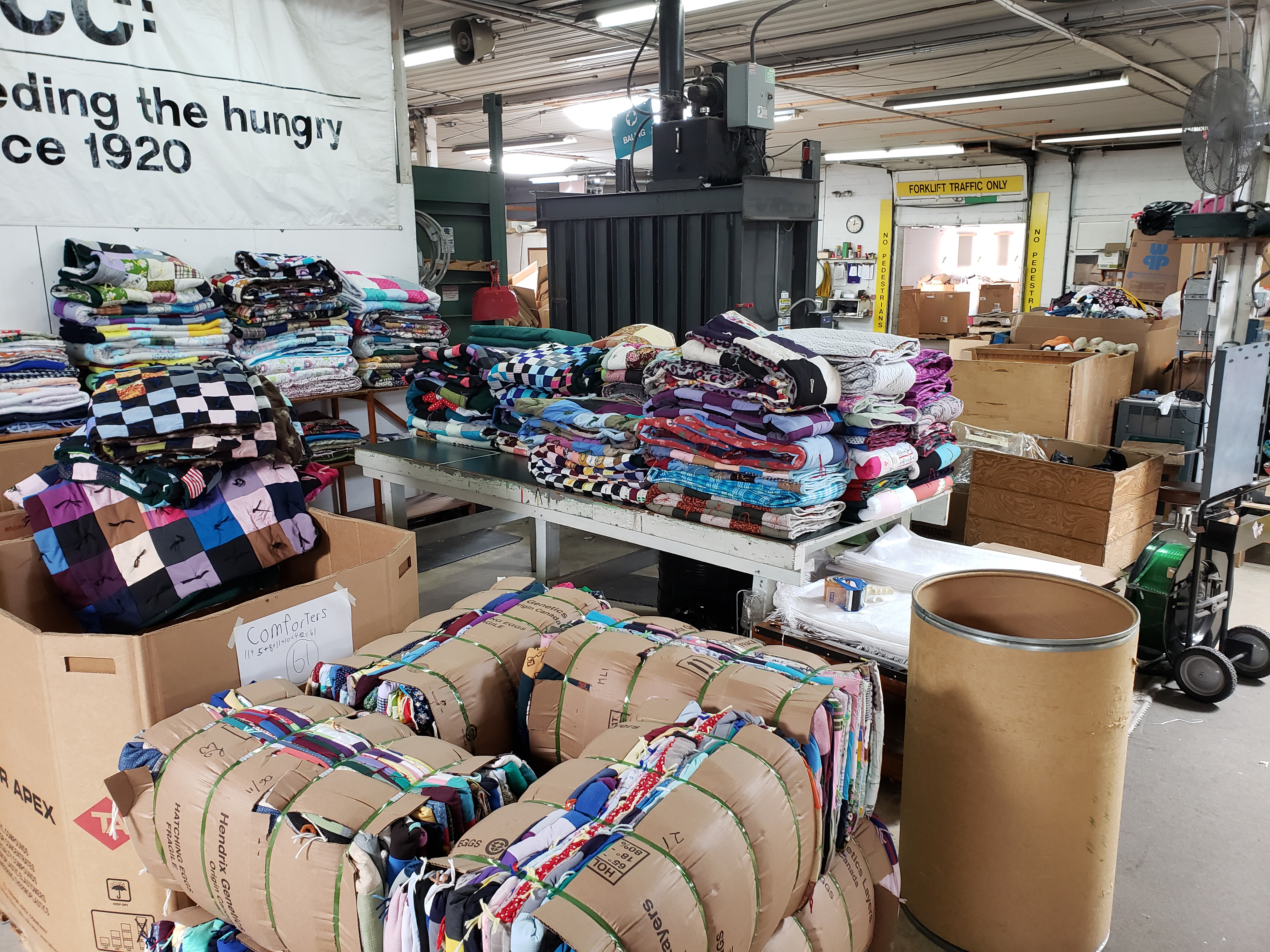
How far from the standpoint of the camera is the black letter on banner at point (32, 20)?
12.5 ft

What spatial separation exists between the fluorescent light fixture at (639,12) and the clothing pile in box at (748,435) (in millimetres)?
4030

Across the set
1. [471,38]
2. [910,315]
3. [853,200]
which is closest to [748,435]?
[471,38]

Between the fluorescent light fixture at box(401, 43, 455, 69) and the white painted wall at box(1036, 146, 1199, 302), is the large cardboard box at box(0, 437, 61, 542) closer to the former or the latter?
the fluorescent light fixture at box(401, 43, 455, 69)

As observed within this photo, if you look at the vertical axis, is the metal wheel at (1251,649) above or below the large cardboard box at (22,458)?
below

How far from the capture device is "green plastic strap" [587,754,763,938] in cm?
126

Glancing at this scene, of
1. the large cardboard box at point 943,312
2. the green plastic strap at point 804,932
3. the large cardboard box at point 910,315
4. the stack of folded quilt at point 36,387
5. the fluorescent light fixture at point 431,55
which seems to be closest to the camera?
the green plastic strap at point 804,932

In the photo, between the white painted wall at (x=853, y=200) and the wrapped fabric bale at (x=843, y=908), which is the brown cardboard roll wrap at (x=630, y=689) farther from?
the white painted wall at (x=853, y=200)

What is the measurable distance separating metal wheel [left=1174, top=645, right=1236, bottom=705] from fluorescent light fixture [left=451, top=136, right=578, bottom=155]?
1141 centimetres

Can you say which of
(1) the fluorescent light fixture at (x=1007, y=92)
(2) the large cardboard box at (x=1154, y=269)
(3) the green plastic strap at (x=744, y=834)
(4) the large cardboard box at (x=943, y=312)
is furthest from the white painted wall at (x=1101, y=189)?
(3) the green plastic strap at (x=744, y=834)

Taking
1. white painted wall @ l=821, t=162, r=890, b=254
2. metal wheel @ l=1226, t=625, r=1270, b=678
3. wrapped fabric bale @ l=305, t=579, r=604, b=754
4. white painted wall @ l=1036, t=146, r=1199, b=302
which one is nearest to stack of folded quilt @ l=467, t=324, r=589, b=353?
wrapped fabric bale @ l=305, t=579, r=604, b=754

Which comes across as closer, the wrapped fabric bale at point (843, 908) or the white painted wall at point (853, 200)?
the wrapped fabric bale at point (843, 908)

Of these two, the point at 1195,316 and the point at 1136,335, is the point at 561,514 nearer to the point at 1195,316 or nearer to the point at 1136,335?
the point at 1195,316

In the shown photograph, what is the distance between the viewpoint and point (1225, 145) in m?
4.69

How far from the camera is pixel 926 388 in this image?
2850 mm
